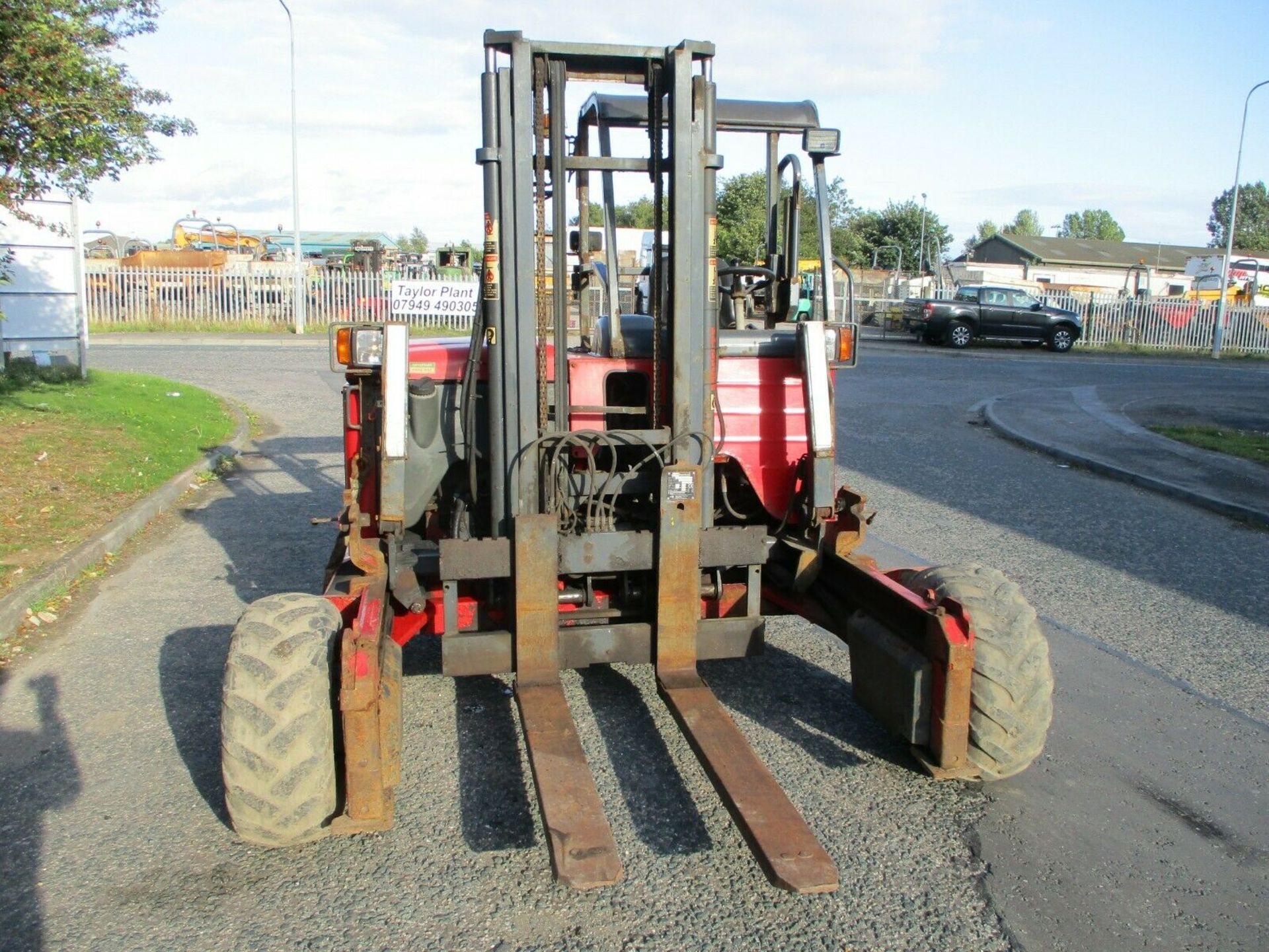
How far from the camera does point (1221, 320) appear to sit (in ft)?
115

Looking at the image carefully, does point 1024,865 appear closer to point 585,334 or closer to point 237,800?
point 237,800

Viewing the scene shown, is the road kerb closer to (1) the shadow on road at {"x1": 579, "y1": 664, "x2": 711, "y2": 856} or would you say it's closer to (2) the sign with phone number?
(1) the shadow on road at {"x1": 579, "y1": 664, "x2": 711, "y2": 856}

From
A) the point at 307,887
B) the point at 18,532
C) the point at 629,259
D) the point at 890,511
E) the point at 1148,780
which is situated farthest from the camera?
the point at 890,511

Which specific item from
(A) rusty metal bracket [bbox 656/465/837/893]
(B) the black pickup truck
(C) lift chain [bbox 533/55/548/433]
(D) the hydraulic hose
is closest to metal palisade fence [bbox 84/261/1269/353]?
(B) the black pickup truck

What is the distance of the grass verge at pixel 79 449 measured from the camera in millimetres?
7871

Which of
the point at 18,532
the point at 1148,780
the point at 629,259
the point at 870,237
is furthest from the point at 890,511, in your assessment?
the point at 870,237

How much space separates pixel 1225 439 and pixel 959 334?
20.7m

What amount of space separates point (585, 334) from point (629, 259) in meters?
2.01

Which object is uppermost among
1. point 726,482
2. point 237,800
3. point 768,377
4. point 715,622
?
point 768,377

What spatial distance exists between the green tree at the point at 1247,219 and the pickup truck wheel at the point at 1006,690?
122966mm

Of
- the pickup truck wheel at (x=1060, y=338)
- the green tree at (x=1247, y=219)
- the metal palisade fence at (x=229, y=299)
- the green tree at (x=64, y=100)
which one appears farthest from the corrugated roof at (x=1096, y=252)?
the green tree at (x=64, y=100)

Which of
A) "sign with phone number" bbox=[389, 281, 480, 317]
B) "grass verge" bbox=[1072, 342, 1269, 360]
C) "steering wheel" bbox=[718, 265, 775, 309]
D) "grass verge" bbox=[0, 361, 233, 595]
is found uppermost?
"sign with phone number" bbox=[389, 281, 480, 317]

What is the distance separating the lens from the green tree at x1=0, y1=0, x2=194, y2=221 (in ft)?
27.3

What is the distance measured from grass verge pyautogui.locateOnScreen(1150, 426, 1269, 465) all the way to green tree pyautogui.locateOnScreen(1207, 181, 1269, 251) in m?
110
